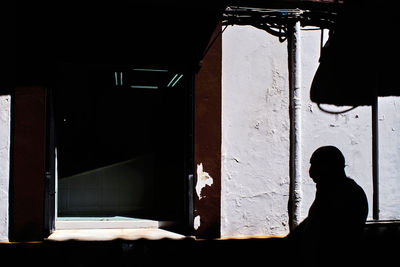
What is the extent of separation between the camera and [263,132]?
584cm

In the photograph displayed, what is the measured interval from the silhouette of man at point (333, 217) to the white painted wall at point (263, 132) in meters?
2.85

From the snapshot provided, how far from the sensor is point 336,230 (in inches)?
102

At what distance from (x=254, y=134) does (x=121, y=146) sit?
8.38 feet

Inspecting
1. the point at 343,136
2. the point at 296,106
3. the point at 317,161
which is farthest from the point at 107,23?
the point at 343,136

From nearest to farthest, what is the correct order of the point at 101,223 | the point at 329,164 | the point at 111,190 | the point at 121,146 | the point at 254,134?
1. the point at 329,164
2. the point at 254,134
3. the point at 101,223
4. the point at 111,190
5. the point at 121,146

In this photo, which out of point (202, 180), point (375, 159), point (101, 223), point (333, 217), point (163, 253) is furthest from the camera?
point (375, 159)

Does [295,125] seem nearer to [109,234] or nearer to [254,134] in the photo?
[254,134]

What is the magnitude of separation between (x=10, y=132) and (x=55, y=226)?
171 cm

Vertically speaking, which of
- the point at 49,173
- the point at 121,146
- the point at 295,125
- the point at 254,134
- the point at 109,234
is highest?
the point at 295,125

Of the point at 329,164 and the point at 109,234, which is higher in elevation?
the point at 329,164

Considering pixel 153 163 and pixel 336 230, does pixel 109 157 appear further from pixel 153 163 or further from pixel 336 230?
pixel 336 230

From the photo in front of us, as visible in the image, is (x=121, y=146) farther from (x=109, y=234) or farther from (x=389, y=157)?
(x=389, y=157)

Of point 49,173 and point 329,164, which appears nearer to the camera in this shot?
point 329,164

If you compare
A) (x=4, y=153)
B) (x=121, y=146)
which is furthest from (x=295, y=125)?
(x=4, y=153)
